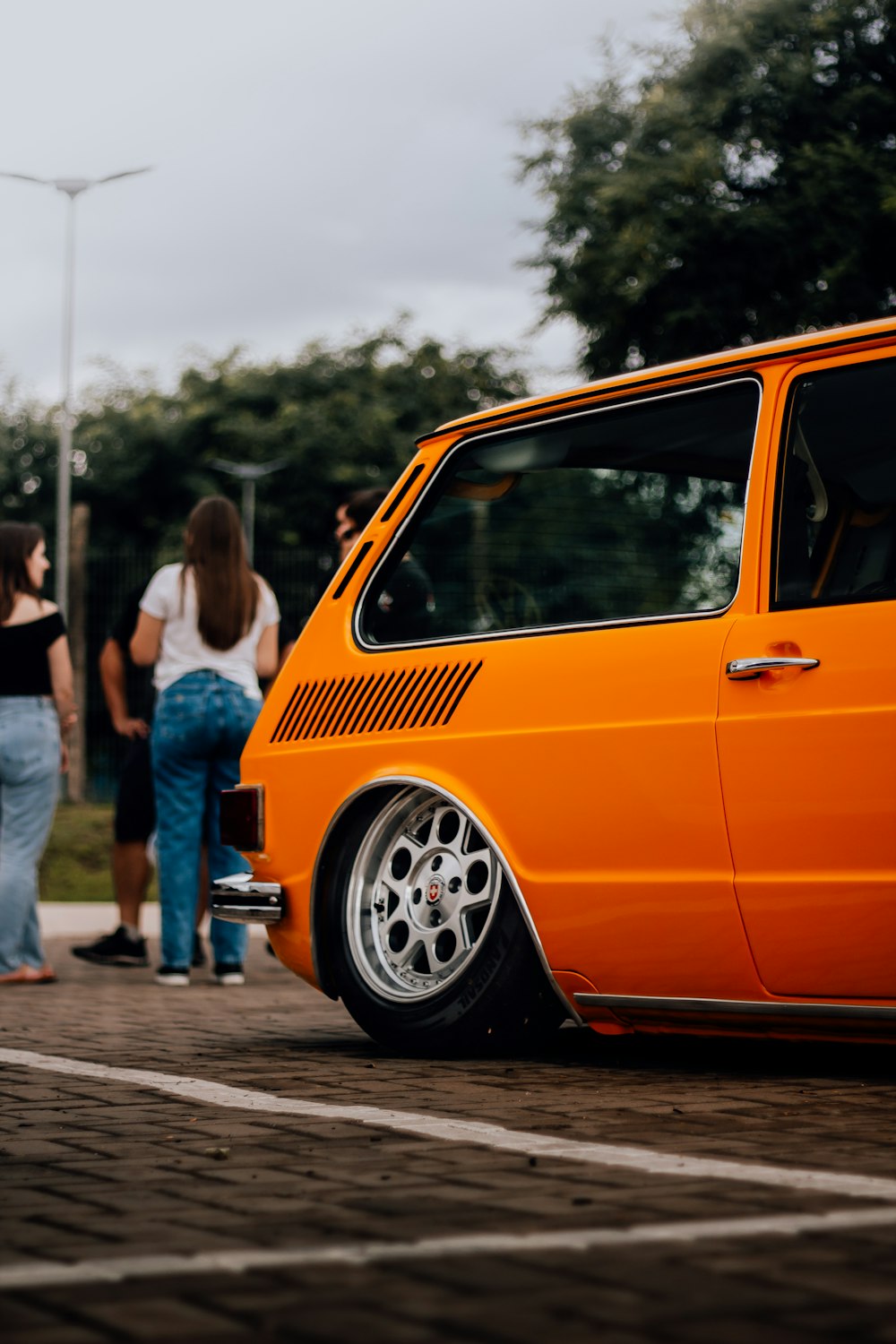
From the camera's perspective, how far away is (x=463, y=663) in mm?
5957

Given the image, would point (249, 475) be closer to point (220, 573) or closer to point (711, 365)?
point (220, 573)

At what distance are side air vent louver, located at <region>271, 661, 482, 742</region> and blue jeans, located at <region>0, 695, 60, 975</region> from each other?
2832mm

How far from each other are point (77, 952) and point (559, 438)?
4608 millimetres

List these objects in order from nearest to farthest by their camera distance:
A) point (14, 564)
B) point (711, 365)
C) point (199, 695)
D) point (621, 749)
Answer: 1. point (621, 749)
2. point (711, 365)
3. point (199, 695)
4. point (14, 564)

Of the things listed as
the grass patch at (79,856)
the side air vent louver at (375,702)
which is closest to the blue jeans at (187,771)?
the side air vent louver at (375,702)

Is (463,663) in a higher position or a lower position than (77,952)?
higher

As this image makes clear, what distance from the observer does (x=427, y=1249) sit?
325 centimetres

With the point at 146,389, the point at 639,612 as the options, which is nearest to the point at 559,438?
the point at 639,612

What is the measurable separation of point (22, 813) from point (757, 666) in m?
4.79

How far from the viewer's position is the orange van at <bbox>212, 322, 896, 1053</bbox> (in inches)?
199

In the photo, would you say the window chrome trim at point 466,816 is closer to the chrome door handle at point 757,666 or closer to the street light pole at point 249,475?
the chrome door handle at point 757,666

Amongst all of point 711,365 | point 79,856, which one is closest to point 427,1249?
point 711,365

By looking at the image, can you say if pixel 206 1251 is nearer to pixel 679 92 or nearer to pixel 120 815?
pixel 120 815

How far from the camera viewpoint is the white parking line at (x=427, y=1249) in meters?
3.13
